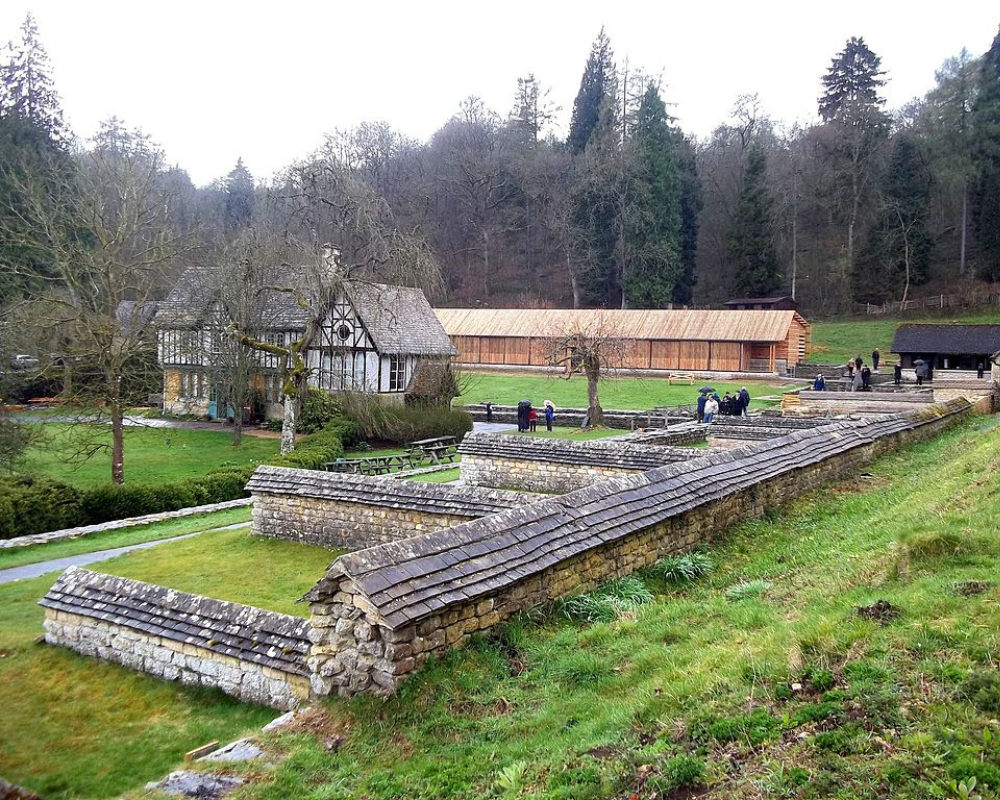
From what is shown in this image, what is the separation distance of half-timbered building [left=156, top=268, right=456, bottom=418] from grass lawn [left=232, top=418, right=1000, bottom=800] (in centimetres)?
2549

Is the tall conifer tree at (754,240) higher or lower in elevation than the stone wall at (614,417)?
higher

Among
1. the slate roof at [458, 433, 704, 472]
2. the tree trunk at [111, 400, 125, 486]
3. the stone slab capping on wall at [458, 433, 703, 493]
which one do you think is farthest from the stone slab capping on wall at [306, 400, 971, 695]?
the tree trunk at [111, 400, 125, 486]

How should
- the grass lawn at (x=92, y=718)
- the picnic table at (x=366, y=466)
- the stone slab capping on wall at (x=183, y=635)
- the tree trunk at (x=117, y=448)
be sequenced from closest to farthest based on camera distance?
1. the grass lawn at (x=92, y=718)
2. the stone slab capping on wall at (x=183, y=635)
3. the tree trunk at (x=117, y=448)
4. the picnic table at (x=366, y=466)

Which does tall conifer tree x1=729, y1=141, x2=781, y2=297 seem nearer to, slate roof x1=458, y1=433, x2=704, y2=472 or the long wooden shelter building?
the long wooden shelter building

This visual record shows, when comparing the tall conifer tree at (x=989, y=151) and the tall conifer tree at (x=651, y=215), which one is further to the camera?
the tall conifer tree at (x=651, y=215)

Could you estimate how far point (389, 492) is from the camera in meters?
12.5

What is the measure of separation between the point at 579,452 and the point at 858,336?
46.0 metres

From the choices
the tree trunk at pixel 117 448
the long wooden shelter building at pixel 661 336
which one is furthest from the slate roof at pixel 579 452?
the long wooden shelter building at pixel 661 336

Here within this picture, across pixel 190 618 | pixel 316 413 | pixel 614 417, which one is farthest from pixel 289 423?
pixel 190 618

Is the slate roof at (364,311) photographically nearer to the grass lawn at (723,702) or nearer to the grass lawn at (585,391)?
the grass lawn at (585,391)

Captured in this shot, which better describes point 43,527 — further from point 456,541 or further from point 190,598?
point 456,541

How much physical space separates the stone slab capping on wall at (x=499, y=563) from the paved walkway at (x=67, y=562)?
9.54 meters

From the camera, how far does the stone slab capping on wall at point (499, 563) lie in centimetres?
600

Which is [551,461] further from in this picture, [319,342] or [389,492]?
[319,342]
